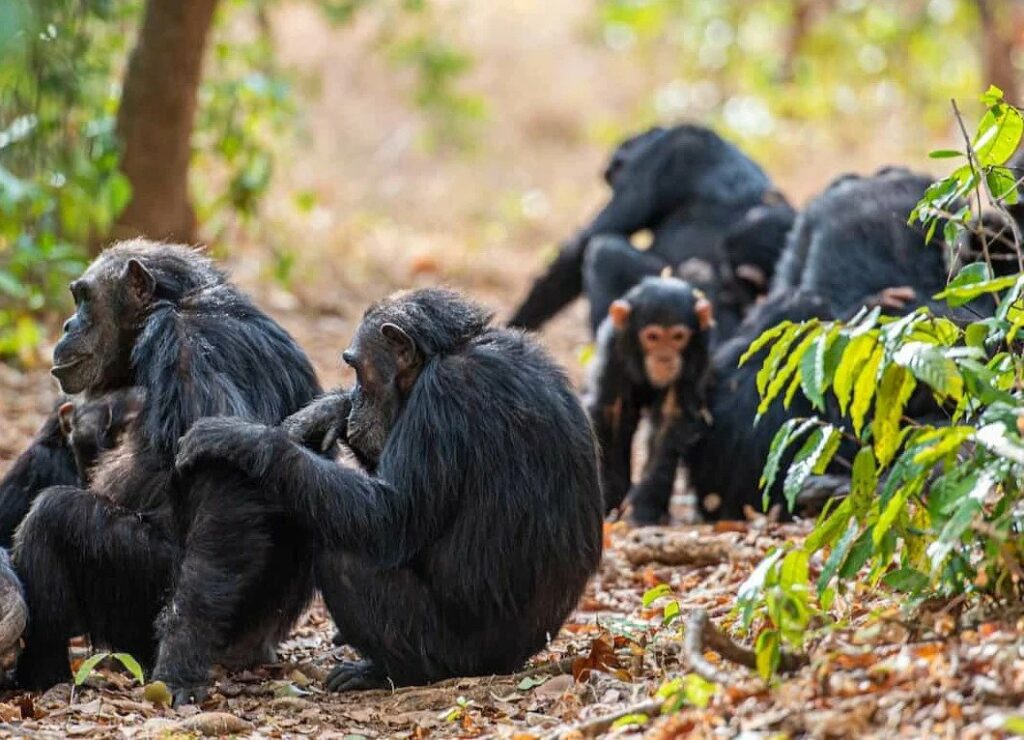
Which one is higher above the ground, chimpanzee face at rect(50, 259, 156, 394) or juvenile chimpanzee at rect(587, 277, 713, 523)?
chimpanzee face at rect(50, 259, 156, 394)

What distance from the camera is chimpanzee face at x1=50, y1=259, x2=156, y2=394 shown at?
5.21 metres

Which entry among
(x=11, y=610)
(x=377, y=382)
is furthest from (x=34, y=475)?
(x=377, y=382)

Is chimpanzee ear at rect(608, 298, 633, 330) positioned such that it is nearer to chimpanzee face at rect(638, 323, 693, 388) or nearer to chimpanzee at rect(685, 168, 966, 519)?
chimpanzee face at rect(638, 323, 693, 388)

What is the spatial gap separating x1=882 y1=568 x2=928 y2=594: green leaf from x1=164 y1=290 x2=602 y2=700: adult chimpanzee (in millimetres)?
1219

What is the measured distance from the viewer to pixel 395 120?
60.3 ft

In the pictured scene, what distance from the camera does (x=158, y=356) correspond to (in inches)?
194

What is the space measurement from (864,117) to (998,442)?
44.8ft

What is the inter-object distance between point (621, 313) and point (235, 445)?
10.3ft

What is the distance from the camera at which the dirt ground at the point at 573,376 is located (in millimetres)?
3572

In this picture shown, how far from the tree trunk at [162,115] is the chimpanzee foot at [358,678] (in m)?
4.18

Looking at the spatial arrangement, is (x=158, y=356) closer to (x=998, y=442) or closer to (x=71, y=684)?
(x=71, y=684)

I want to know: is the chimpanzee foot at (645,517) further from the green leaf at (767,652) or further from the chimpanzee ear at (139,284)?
the green leaf at (767,652)

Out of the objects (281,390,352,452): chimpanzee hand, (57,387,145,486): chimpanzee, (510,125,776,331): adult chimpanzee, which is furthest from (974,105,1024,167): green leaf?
(510,125,776,331): adult chimpanzee

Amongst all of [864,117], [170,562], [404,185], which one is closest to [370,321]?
[170,562]
